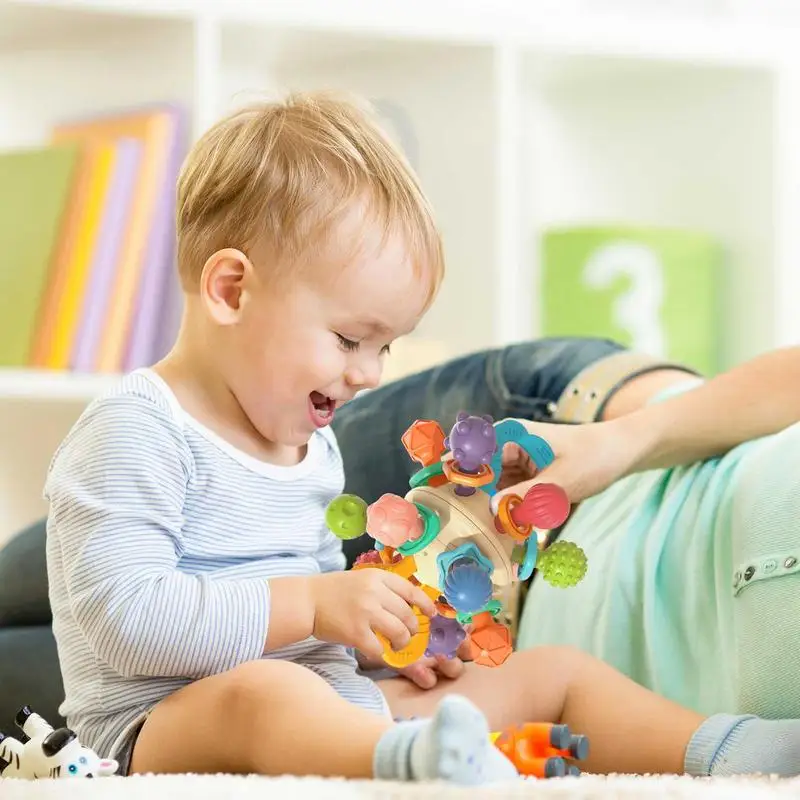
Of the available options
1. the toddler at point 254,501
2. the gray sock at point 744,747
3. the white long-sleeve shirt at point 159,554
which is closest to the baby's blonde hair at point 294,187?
the toddler at point 254,501

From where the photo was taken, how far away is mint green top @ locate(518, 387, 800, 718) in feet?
2.83

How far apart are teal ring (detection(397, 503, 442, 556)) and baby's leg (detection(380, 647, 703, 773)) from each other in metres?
0.19

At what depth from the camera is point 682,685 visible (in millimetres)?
1010

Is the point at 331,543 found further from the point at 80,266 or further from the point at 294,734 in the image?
the point at 80,266

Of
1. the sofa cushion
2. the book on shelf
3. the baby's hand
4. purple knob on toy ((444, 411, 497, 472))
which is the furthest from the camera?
the book on shelf

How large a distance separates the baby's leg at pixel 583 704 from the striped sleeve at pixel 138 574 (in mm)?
203

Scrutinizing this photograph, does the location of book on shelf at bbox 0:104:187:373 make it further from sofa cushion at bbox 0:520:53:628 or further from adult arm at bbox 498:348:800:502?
adult arm at bbox 498:348:800:502

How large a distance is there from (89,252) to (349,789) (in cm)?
159

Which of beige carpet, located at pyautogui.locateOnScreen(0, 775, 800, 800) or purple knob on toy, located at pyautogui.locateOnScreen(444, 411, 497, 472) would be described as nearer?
beige carpet, located at pyautogui.locateOnScreen(0, 775, 800, 800)

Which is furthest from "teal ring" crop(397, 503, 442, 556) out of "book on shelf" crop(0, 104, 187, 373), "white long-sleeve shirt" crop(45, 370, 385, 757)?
"book on shelf" crop(0, 104, 187, 373)

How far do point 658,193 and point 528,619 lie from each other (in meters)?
1.47

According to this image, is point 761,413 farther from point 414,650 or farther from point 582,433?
point 414,650

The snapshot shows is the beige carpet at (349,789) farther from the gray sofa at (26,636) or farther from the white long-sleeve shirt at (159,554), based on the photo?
the gray sofa at (26,636)

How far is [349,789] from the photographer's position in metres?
0.60
